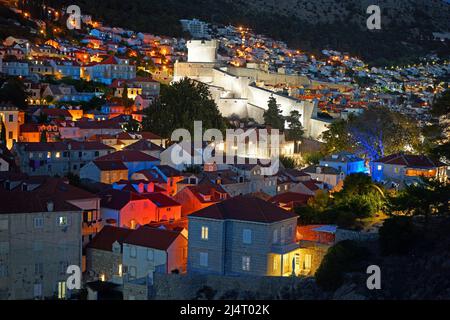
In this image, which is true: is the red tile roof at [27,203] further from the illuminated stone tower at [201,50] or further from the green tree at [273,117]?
the illuminated stone tower at [201,50]

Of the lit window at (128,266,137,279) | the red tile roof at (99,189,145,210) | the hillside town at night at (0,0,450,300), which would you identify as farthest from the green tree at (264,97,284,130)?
the lit window at (128,266,137,279)

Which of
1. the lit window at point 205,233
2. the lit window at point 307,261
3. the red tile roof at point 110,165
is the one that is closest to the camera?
the lit window at point 205,233

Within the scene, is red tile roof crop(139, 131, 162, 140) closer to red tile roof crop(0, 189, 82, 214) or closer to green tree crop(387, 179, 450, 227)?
red tile roof crop(0, 189, 82, 214)

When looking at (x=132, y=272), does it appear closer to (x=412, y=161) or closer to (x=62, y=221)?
(x=62, y=221)

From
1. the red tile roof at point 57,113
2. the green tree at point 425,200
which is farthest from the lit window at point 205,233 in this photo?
the red tile roof at point 57,113

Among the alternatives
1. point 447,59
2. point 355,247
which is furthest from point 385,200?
point 447,59

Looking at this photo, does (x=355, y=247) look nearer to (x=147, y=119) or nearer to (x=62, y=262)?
(x=62, y=262)

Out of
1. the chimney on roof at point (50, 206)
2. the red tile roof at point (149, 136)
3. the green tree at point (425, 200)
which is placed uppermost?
the red tile roof at point (149, 136)
